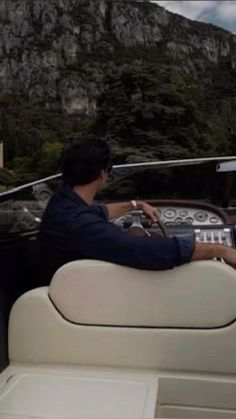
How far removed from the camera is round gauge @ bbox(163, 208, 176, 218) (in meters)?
2.99

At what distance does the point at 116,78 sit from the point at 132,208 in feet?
105

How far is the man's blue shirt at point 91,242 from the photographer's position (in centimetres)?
166

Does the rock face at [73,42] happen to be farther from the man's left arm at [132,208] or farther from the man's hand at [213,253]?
the man's hand at [213,253]

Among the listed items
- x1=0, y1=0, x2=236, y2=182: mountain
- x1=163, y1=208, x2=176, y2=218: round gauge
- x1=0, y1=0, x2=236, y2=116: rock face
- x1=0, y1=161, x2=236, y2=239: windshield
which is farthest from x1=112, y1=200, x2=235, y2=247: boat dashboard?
x1=0, y1=0, x2=236, y2=116: rock face

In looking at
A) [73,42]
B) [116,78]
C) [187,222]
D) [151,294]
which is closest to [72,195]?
[151,294]

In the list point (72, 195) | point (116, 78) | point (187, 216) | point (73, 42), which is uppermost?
point (73, 42)

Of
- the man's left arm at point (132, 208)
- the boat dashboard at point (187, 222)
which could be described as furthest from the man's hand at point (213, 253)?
the man's left arm at point (132, 208)

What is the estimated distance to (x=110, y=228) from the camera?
68.8 inches

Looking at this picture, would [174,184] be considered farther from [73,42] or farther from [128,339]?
[73,42]

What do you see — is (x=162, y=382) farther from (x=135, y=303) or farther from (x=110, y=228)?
(x=110, y=228)

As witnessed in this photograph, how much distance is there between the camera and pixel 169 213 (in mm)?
3002

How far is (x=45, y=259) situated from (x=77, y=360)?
40cm

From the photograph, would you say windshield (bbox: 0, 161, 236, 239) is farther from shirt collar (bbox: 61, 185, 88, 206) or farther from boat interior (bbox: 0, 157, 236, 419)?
boat interior (bbox: 0, 157, 236, 419)

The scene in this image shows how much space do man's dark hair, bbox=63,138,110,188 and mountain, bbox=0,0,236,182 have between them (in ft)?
46.9
